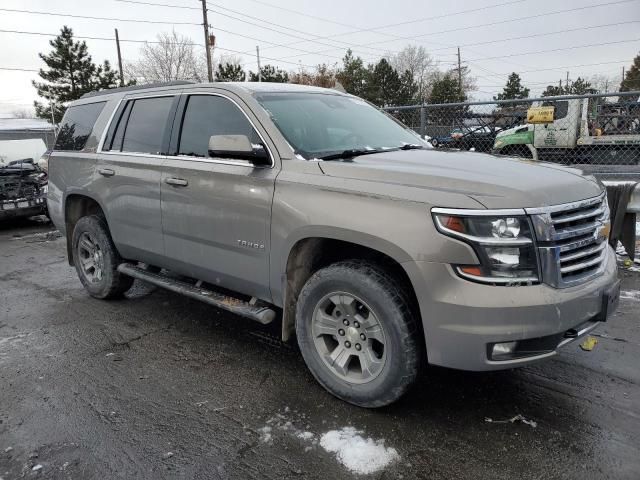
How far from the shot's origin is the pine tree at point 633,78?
6219 cm

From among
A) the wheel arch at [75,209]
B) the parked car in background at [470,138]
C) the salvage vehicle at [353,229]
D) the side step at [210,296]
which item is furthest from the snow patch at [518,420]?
the parked car in background at [470,138]

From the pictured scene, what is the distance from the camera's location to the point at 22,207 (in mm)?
10062

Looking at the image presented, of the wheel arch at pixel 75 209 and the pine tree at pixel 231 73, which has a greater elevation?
the pine tree at pixel 231 73

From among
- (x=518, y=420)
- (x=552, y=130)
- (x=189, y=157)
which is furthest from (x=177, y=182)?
(x=552, y=130)

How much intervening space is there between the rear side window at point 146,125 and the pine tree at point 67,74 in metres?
36.7

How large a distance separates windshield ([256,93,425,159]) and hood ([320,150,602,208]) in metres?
0.31

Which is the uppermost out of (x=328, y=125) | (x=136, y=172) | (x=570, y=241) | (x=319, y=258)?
(x=328, y=125)

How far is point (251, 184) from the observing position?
11.4 ft

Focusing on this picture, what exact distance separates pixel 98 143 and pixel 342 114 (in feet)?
8.08

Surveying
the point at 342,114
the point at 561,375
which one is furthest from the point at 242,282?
the point at 561,375

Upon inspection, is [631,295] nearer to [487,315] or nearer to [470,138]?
[487,315]

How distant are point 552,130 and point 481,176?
14.2 metres

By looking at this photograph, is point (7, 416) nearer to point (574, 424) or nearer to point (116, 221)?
point (116, 221)

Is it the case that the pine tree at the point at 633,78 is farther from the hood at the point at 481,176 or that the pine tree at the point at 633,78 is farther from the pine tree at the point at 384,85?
the hood at the point at 481,176
